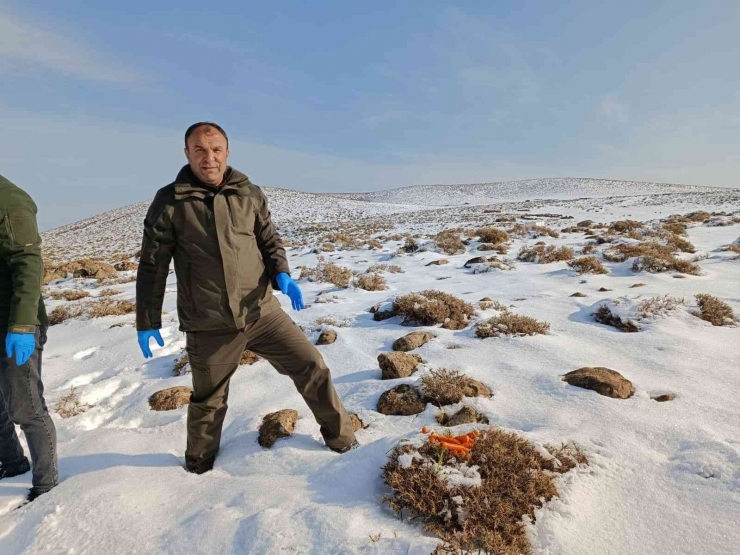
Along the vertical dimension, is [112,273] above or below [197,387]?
below

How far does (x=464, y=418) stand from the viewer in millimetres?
2887

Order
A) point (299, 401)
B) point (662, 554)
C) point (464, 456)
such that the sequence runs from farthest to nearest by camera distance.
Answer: point (299, 401) → point (464, 456) → point (662, 554)

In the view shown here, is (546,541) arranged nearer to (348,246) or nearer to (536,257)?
(536,257)

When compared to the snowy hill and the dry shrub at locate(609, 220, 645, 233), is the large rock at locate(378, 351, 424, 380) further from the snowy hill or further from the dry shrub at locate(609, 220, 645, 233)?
the snowy hill

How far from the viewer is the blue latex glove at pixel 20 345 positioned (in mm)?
2182

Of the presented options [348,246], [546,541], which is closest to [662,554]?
[546,541]

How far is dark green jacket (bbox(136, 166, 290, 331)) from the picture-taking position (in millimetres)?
2332

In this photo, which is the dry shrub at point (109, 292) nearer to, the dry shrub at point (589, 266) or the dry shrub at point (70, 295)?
the dry shrub at point (70, 295)

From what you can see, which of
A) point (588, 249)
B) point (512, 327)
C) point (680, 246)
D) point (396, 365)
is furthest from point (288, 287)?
point (680, 246)

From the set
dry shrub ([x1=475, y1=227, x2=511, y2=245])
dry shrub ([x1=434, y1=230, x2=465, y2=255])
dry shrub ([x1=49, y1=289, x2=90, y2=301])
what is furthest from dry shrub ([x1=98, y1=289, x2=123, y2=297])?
dry shrub ([x1=475, y1=227, x2=511, y2=245])

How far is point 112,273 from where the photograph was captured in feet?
37.0

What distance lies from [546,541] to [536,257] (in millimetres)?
8247

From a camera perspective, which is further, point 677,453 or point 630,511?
point 677,453

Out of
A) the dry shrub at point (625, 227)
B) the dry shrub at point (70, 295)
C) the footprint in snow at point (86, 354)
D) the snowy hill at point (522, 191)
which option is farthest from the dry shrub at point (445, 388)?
the snowy hill at point (522, 191)
